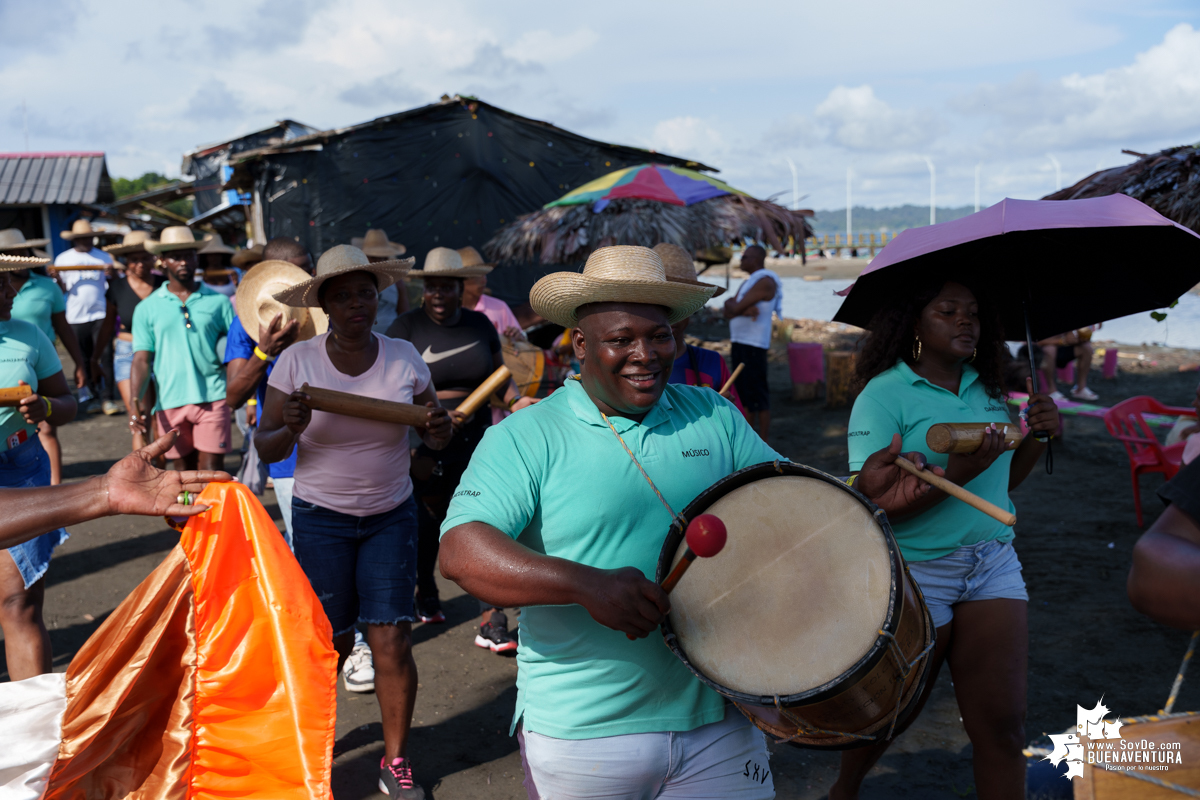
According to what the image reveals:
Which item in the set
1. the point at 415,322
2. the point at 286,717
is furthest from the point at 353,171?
the point at 286,717

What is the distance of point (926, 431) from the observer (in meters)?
3.04

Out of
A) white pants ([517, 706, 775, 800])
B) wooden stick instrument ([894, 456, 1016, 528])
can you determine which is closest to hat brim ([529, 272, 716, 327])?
wooden stick instrument ([894, 456, 1016, 528])

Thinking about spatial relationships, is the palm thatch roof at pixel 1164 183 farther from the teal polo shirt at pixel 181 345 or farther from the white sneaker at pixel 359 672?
the teal polo shirt at pixel 181 345

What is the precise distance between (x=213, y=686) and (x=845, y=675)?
186cm

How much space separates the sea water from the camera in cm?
2265

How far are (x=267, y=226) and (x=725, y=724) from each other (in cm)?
1716

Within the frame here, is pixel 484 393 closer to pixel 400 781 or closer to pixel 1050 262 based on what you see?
pixel 400 781

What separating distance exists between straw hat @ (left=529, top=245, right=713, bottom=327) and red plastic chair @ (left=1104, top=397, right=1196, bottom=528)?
231 inches

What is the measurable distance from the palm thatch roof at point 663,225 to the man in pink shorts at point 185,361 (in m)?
4.94

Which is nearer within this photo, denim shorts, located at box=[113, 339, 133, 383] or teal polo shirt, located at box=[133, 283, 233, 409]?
teal polo shirt, located at box=[133, 283, 233, 409]

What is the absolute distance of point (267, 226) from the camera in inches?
682

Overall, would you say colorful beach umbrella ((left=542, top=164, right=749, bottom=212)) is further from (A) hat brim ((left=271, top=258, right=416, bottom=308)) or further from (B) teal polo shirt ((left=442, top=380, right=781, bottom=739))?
(B) teal polo shirt ((left=442, top=380, right=781, bottom=739))

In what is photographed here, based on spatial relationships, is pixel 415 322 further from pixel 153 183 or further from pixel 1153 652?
pixel 153 183

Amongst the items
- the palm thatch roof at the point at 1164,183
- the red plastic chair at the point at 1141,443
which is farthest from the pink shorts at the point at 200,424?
the red plastic chair at the point at 1141,443
